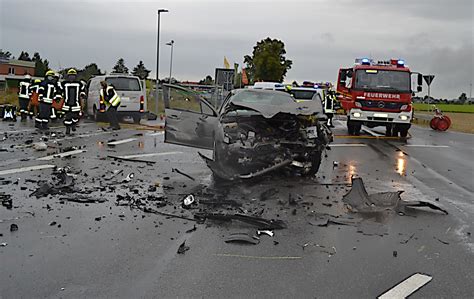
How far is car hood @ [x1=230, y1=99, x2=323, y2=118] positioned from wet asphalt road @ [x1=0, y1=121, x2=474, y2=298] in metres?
1.23

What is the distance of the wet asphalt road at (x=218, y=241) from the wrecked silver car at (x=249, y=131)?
0.39m

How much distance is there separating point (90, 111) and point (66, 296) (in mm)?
19790

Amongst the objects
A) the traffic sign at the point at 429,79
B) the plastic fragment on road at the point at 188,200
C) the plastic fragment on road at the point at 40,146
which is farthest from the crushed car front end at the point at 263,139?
the traffic sign at the point at 429,79

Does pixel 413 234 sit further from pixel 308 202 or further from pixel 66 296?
pixel 66 296

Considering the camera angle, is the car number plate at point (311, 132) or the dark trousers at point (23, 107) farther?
the dark trousers at point (23, 107)

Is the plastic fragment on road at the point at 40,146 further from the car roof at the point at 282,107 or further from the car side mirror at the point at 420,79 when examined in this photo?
the car side mirror at the point at 420,79

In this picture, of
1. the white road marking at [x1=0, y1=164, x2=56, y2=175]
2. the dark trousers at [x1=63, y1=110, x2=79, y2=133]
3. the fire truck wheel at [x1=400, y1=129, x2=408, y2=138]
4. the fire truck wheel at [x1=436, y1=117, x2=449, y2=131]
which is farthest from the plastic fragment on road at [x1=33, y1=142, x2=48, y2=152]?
the fire truck wheel at [x1=436, y1=117, x2=449, y2=131]

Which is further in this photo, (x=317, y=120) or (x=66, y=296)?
(x=317, y=120)

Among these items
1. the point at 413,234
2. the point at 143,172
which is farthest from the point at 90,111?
the point at 413,234

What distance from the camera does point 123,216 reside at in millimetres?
6691

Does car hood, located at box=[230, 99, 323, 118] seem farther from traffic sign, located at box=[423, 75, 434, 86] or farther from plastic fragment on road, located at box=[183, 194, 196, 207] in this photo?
traffic sign, located at box=[423, 75, 434, 86]

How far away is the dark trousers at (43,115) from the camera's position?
17.5 m

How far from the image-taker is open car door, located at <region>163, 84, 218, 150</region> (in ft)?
33.1

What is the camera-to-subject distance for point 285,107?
949cm
